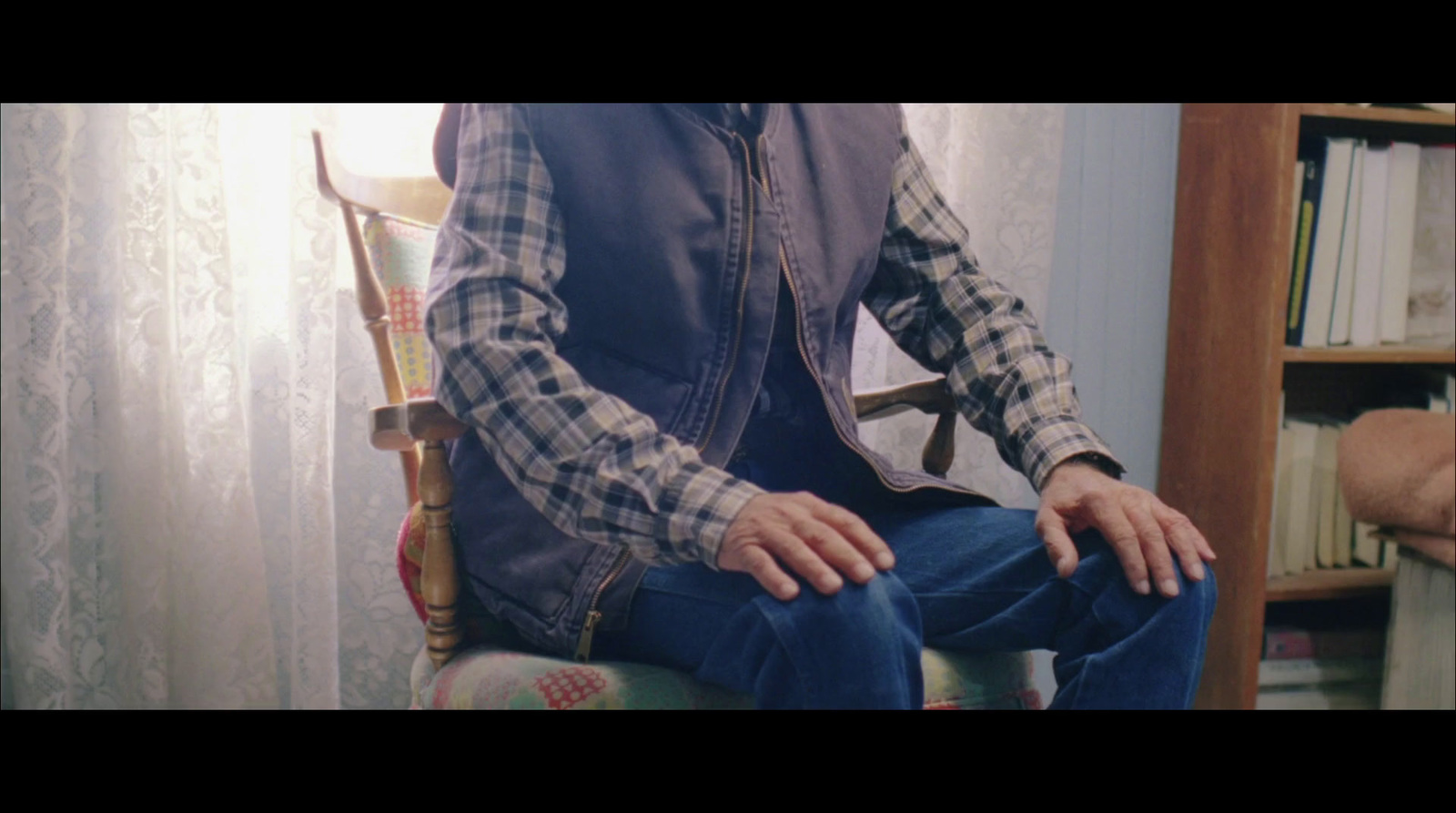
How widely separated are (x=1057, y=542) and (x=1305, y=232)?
749 millimetres

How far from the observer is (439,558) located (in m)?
0.87

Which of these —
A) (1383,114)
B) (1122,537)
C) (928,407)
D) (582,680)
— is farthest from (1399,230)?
(582,680)

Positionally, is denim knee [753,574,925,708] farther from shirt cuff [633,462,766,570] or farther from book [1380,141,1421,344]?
book [1380,141,1421,344]

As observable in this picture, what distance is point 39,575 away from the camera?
119 cm

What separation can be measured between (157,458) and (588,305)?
71cm

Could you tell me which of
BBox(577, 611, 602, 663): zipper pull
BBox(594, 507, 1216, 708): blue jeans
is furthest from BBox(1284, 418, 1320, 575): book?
BBox(577, 611, 602, 663): zipper pull

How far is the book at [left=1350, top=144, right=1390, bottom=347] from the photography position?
1253 mm

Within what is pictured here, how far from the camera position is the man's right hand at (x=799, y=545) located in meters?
0.68

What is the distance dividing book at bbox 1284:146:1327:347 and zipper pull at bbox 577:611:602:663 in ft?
3.31

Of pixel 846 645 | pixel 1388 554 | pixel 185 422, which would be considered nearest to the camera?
pixel 846 645

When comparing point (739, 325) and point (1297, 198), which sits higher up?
point (1297, 198)

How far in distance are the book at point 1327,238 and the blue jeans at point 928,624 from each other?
0.67 metres

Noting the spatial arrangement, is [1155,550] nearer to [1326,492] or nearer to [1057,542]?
[1057,542]
